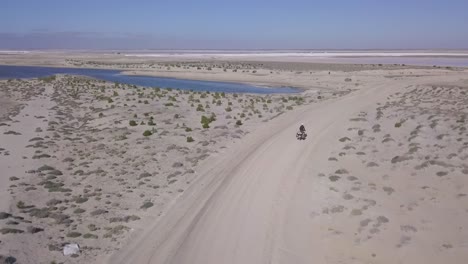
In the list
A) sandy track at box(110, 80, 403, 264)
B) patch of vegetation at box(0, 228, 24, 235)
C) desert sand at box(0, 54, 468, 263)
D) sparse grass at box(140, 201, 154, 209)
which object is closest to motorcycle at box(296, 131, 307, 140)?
desert sand at box(0, 54, 468, 263)

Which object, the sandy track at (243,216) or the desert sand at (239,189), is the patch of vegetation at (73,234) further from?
the sandy track at (243,216)

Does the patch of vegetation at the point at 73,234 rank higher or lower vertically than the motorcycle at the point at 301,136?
lower

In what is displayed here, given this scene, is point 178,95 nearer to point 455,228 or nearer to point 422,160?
point 422,160

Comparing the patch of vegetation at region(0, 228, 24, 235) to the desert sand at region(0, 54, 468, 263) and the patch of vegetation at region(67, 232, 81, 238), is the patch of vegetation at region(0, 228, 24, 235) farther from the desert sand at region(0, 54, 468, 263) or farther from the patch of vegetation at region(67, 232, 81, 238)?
the patch of vegetation at region(67, 232, 81, 238)

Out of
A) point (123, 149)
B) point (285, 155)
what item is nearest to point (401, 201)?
point (285, 155)

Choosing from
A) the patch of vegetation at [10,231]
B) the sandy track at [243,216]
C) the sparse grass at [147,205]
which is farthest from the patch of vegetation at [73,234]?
the sparse grass at [147,205]

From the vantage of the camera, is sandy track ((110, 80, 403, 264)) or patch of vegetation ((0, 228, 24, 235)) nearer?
sandy track ((110, 80, 403, 264))

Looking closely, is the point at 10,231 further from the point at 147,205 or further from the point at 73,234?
the point at 147,205
